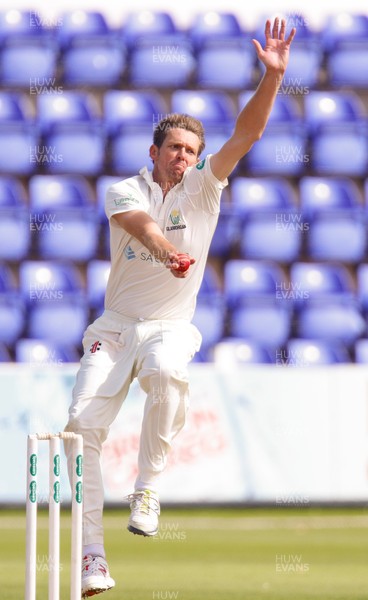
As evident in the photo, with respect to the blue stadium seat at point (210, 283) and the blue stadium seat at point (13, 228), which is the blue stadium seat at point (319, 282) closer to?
the blue stadium seat at point (210, 283)

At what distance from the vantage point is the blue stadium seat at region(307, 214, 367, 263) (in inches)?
564

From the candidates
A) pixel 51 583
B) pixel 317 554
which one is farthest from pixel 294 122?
pixel 51 583

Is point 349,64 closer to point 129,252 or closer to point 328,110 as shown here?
point 328,110

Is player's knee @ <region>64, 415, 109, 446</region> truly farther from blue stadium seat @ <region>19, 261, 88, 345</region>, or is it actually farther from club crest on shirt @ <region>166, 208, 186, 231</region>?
blue stadium seat @ <region>19, 261, 88, 345</region>

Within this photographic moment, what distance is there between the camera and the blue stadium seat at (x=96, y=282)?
1315cm

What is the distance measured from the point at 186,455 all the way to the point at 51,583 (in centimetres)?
680

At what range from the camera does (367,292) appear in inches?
550

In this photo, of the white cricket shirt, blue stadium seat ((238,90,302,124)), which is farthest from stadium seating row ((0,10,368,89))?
the white cricket shirt

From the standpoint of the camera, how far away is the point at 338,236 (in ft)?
47.2

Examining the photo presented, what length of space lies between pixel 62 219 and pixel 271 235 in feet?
7.35

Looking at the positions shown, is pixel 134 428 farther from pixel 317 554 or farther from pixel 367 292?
pixel 367 292

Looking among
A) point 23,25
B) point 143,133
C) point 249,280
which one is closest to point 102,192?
point 143,133

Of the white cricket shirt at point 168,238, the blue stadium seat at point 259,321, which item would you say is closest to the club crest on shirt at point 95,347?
the white cricket shirt at point 168,238

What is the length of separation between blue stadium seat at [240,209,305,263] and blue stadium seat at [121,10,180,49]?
259 cm
